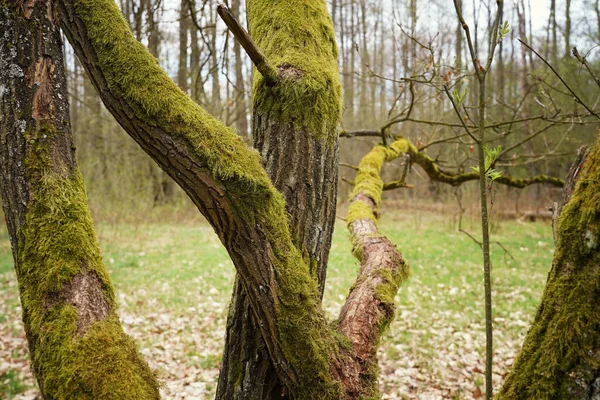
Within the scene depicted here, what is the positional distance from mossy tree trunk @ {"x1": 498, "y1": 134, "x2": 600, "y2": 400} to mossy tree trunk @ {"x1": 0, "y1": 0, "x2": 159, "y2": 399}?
103 centimetres

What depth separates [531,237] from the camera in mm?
11594

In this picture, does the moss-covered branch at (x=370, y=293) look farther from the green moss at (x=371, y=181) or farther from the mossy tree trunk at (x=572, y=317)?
the mossy tree trunk at (x=572, y=317)

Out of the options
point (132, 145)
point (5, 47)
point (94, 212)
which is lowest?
point (94, 212)

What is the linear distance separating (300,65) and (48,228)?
1049mm

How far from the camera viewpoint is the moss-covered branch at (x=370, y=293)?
1.56m

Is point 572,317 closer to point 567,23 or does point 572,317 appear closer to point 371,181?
point 371,181

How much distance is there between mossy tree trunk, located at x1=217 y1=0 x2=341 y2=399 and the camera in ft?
5.19

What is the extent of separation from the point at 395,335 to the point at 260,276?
452 centimetres

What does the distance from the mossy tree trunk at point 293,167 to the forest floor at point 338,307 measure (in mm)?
317

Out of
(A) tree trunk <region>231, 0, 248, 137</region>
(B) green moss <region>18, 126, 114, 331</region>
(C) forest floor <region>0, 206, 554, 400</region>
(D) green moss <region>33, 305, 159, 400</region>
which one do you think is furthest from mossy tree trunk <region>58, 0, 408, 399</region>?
(A) tree trunk <region>231, 0, 248, 137</region>

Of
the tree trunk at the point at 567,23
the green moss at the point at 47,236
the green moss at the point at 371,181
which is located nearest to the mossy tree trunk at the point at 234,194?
the green moss at the point at 47,236

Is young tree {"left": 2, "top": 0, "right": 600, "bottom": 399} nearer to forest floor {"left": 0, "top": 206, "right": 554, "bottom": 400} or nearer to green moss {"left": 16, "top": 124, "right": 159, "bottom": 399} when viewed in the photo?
green moss {"left": 16, "top": 124, "right": 159, "bottom": 399}

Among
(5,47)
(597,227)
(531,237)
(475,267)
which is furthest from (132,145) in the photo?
(597,227)

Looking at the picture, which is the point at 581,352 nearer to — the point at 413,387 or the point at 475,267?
the point at 413,387
